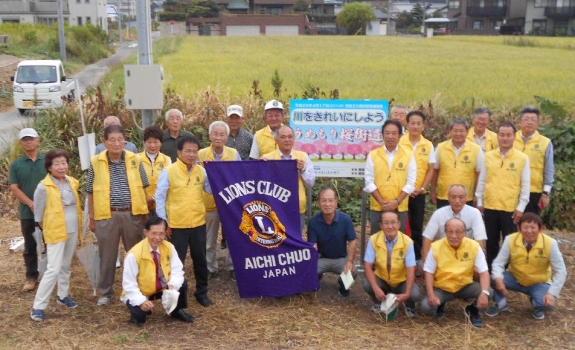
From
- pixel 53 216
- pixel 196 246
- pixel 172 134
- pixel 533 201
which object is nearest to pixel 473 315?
pixel 533 201

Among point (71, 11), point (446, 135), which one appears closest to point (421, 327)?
point (446, 135)

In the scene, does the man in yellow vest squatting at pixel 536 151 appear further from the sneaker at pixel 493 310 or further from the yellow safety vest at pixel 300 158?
the yellow safety vest at pixel 300 158

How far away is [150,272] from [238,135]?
2.21m

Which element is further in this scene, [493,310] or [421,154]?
[421,154]

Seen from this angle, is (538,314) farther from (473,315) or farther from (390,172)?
(390,172)

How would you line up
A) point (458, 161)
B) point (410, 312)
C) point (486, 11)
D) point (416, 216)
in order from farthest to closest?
point (486, 11) < point (416, 216) < point (458, 161) < point (410, 312)

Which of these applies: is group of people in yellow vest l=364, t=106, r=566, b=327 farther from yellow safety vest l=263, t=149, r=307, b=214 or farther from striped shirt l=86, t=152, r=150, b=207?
striped shirt l=86, t=152, r=150, b=207

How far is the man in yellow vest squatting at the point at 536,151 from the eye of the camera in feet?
21.6

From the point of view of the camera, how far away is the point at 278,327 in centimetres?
545

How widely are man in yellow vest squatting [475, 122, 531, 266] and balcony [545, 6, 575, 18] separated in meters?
60.8

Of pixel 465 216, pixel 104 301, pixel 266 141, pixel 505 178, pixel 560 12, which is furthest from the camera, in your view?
pixel 560 12

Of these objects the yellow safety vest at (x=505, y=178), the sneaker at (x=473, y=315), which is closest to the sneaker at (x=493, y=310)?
the sneaker at (x=473, y=315)

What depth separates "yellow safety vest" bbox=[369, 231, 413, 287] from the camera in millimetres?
5582

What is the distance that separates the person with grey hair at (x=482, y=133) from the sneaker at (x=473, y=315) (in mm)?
1993
